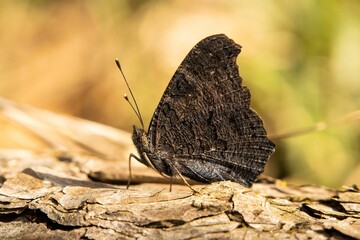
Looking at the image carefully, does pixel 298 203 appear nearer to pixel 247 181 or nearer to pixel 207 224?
pixel 247 181

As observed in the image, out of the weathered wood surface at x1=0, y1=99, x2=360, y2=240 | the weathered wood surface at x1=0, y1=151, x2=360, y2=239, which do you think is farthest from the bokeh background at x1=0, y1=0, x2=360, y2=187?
the weathered wood surface at x1=0, y1=151, x2=360, y2=239

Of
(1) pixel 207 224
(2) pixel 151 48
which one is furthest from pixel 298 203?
(2) pixel 151 48

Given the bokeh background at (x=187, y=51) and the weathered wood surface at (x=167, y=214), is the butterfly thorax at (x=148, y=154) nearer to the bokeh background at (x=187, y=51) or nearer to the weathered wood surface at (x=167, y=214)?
the weathered wood surface at (x=167, y=214)

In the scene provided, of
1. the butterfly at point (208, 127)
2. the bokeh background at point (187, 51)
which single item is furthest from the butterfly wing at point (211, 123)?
the bokeh background at point (187, 51)

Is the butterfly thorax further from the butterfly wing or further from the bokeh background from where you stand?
the bokeh background

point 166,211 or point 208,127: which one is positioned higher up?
point 208,127

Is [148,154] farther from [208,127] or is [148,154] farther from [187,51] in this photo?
[187,51]

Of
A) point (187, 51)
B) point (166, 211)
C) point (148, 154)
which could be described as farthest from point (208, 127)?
point (187, 51)
